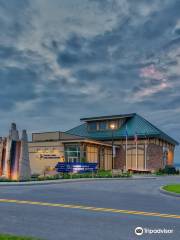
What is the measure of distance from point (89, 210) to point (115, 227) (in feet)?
10.3

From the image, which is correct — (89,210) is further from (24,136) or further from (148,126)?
(148,126)

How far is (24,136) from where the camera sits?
85.7 ft

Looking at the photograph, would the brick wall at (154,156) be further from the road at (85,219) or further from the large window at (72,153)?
the road at (85,219)

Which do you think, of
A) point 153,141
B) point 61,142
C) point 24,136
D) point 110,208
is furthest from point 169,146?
point 110,208

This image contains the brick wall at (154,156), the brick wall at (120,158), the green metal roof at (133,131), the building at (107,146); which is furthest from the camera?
the brick wall at (120,158)

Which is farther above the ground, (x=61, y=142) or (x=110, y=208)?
(x=61, y=142)

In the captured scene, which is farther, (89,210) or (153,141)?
(153,141)

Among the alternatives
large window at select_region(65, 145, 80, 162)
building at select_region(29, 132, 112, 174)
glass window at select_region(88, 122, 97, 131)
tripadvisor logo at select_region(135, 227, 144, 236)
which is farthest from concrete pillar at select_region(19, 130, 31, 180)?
glass window at select_region(88, 122, 97, 131)

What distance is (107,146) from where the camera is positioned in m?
55.9

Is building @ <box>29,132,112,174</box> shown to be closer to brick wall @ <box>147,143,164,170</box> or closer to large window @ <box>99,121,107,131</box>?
large window @ <box>99,121,107,131</box>

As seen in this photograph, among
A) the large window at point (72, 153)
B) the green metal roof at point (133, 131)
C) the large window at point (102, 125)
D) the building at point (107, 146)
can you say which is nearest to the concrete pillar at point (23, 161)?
the building at point (107, 146)

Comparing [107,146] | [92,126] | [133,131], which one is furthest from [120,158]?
[92,126]

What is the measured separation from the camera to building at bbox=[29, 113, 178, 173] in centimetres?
5053

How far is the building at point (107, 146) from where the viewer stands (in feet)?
166
